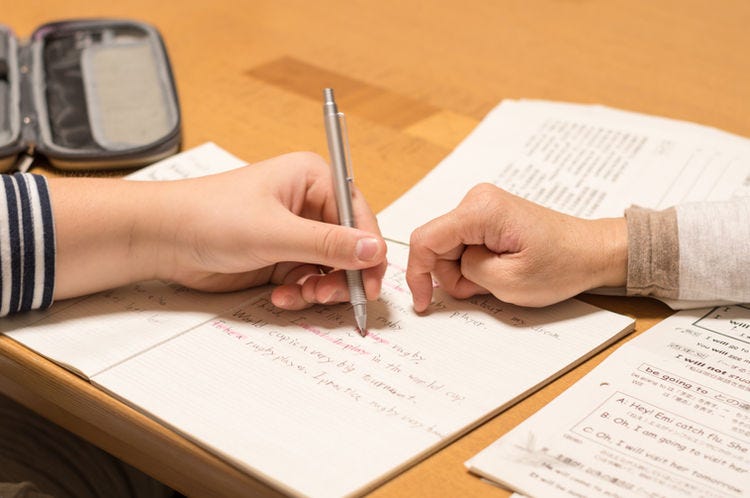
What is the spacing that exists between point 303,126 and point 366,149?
0.30 ft

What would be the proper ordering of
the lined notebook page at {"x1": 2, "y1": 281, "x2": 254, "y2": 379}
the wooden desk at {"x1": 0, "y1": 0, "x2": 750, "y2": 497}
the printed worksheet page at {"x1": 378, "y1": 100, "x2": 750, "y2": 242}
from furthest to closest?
1. the wooden desk at {"x1": 0, "y1": 0, "x2": 750, "y2": 497}
2. the printed worksheet page at {"x1": 378, "y1": 100, "x2": 750, "y2": 242}
3. the lined notebook page at {"x1": 2, "y1": 281, "x2": 254, "y2": 379}

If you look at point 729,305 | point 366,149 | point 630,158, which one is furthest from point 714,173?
point 366,149

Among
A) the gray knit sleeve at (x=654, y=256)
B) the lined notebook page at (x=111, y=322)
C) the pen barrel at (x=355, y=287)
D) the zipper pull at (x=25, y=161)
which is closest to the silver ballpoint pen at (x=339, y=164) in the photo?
the pen barrel at (x=355, y=287)

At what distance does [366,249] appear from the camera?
669mm

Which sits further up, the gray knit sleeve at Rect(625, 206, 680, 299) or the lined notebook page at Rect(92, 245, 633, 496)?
the gray knit sleeve at Rect(625, 206, 680, 299)

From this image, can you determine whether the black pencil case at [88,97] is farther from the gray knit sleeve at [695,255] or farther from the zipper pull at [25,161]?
the gray knit sleeve at [695,255]

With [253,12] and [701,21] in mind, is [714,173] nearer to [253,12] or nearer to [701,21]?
[701,21]

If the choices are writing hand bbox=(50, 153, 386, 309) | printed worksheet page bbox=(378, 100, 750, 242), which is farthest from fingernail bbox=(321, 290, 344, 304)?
printed worksheet page bbox=(378, 100, 750, 242)

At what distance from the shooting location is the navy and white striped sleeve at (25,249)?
0.68 m

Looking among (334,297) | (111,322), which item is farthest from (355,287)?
(111,322)

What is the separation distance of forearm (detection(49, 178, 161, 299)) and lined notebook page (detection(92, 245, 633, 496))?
9 cm

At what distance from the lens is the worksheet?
1.76 ft

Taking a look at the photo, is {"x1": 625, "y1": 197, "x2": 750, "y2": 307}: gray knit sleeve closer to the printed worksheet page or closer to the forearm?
the printed worksheet page

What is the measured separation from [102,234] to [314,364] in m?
0.21
